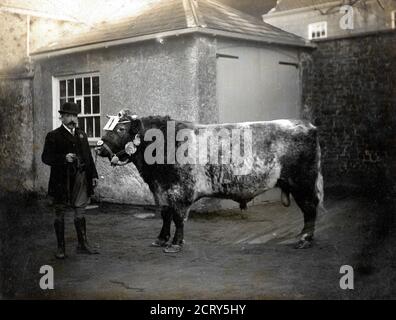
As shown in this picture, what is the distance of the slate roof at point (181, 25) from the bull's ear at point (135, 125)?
2221 mm

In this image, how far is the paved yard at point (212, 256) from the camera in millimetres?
4945

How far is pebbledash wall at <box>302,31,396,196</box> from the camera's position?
854cm

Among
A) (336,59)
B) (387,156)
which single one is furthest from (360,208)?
(336,59)

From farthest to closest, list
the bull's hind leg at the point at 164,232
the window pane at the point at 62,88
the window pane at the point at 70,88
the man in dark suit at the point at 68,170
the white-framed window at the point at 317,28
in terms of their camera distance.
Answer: the white-framed window at the point at 317,28
the window pane at the point at 62,88
the window pane at the point at 70,88
the bull's hind leg at the point at 164,232
the man in dark suit at the point at 68,170

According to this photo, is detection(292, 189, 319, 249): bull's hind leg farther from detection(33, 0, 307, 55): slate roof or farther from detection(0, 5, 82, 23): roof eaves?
detection(0, 5, 82, 23): roof eaves

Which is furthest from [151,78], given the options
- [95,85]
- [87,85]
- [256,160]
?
[256,160]

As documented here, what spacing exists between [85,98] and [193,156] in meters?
2.31

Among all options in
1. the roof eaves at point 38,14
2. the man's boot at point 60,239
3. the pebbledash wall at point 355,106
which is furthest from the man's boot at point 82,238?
the roof eaves at point 38,14

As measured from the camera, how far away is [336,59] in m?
9.27

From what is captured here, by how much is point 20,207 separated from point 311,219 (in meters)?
3.91

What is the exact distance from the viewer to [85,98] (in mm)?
7629

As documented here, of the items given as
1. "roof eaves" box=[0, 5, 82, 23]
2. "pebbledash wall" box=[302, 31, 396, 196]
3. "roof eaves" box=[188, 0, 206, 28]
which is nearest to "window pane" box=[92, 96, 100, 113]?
"roof eaves" box=[188, 0, 206, 28]

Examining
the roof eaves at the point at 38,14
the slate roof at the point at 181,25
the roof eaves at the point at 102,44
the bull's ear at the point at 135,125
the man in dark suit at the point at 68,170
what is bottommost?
the man in dark suit at the point at 68,170

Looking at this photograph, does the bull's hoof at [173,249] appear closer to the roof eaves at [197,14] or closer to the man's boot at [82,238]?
the man's boot at [82,238]
